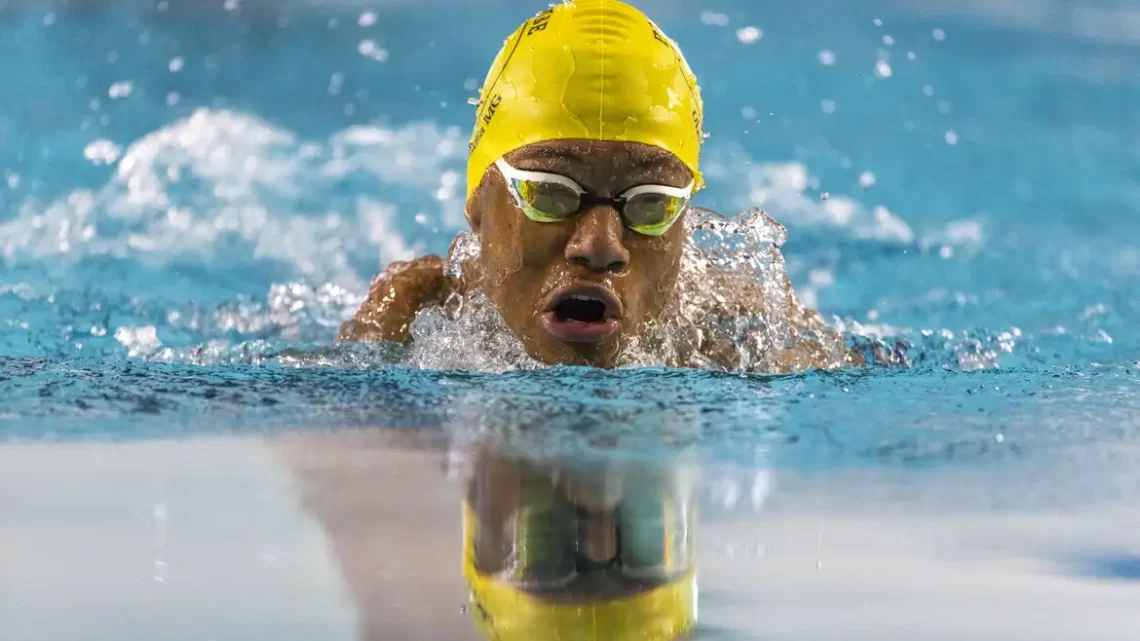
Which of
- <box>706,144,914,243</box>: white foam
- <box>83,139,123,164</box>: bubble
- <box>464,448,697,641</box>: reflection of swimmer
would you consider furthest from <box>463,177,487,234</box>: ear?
<box>83,139,123,164</box>: bubble

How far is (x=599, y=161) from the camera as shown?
224 centimetres

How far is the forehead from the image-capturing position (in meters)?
2.23

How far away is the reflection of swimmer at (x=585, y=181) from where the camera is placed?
2221 millimetres

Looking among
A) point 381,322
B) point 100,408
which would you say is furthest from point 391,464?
point 381,322

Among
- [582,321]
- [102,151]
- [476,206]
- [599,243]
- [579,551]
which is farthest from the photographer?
[102,151]

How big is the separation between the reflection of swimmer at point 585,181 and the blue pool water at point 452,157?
151 centimetres

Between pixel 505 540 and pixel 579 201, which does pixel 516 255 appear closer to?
pixel 579 201

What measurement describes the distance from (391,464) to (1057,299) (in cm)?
358

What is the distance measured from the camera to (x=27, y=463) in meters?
1.39

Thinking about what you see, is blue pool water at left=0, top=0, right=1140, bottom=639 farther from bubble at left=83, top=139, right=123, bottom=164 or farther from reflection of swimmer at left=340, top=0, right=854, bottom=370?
reflection of swimmer at left=340, top=0, right=854, bottom=370

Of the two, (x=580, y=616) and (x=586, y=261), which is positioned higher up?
(x=586, y=261)

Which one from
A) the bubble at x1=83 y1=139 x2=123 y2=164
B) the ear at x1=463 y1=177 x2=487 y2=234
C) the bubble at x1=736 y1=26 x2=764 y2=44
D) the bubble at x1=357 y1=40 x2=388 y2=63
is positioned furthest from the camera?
the bubble at x1=736 y1=26 x2=764 y2=44

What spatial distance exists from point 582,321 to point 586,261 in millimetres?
130

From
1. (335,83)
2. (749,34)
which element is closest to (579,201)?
(335,83)
